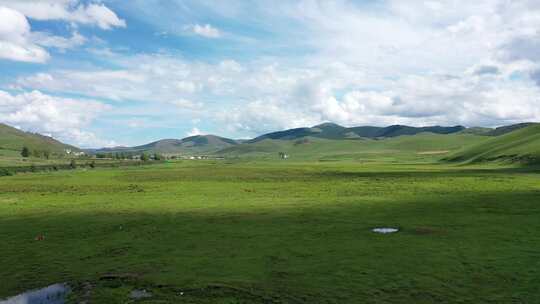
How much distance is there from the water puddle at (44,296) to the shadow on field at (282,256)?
0.74 metres

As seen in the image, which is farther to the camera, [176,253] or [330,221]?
[330,221]

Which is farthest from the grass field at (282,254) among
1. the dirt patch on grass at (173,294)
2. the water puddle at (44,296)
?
the water puddle at (44,296)

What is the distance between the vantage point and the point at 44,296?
2253 cm

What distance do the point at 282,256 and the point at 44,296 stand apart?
14265 mm

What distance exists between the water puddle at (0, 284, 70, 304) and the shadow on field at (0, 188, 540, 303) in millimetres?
739

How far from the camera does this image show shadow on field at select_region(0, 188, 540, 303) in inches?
872

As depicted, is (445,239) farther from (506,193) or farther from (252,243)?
(506,193)

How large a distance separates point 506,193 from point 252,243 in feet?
163

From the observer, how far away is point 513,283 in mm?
22688

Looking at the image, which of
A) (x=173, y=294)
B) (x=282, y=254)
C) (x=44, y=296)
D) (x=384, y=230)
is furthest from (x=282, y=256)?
(x=44, y=296)

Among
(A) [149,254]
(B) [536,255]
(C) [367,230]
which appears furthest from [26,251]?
(B) [536,255]

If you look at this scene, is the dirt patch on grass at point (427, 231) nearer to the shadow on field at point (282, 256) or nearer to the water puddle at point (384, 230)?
the shadow on field at point (282, 256)

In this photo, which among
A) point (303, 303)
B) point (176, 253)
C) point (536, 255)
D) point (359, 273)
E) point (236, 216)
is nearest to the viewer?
point (303, 303)

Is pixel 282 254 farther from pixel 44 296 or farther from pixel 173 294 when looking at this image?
pixel 44 296
